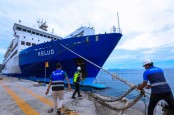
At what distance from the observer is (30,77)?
1909 cm

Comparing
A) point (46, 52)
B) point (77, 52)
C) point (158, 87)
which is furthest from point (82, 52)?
point (158, 87)

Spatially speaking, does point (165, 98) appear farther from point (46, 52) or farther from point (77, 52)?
point (46, 52)

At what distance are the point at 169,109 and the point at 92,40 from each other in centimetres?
996

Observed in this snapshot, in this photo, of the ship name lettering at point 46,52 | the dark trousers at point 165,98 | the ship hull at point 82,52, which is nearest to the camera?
the dark trousers at point 165,98

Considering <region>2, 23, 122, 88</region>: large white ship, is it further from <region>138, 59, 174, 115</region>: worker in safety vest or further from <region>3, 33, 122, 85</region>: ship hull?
<region>138, 59, 174, 115</region>: worker in safety vest

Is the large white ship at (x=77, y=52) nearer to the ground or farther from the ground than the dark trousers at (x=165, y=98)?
farther from the ground

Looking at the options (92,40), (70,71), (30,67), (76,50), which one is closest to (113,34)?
(92,40)

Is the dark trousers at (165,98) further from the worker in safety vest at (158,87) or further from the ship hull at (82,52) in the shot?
the ship hull at (82,52)

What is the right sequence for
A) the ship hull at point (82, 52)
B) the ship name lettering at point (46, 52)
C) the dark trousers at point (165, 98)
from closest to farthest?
the dark trousers at point (165, 98)
the ship hull at point (82, 52)
the ship name lettering at point (46, 52)

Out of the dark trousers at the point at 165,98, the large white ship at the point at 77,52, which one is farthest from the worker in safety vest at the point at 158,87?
the large white ship at the point at 77,52

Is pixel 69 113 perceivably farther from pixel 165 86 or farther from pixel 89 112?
pixel 165 86

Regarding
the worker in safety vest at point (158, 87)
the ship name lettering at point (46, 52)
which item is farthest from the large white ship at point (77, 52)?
the worker in safety vest at point (158, 87)

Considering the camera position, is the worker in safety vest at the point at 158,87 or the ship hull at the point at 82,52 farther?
the ship hull at the point at 82,52

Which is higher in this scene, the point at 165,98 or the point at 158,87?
the point at 158,87
